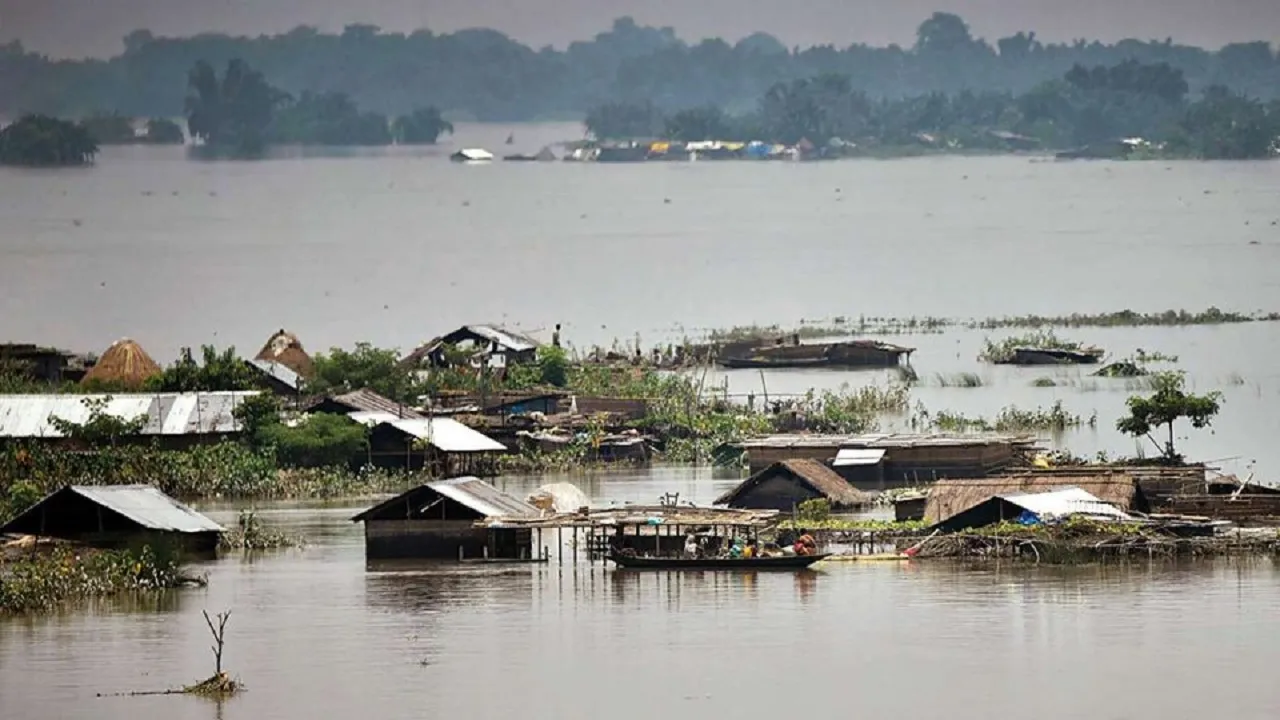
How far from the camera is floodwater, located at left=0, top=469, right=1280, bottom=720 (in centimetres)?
1430

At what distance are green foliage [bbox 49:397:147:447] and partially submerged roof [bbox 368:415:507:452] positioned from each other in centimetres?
213

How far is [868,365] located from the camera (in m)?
33.8

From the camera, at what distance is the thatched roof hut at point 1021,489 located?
62.6 feet

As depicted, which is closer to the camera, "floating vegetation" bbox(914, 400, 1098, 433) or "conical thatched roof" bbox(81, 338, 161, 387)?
"floating vegetation" bbox(914, 400, 1098, 433)

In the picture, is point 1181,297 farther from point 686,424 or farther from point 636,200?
point 636,200

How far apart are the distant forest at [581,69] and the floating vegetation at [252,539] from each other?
336ft

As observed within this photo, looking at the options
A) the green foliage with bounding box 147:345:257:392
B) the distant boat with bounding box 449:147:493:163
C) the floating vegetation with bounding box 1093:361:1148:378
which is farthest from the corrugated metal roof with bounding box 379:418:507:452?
the distant boat with bounding box 449:147:493:163

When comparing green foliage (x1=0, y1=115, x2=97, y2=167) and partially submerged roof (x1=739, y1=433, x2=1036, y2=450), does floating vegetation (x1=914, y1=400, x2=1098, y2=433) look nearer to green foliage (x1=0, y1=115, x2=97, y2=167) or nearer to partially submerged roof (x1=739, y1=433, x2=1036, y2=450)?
partially submerged roof (x1=739, y1=433, x2=1036, y2=450)

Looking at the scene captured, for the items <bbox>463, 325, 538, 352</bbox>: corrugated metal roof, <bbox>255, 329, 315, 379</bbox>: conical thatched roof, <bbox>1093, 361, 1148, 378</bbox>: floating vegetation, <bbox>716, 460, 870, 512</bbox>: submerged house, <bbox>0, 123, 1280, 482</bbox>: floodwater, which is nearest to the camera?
<bbox>716, 460, 870, 512</bbox>: submerged house

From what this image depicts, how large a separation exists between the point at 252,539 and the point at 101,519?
1.82 m

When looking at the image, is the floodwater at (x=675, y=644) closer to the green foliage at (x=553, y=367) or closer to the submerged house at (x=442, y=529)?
the submerged house at (x=442, y=529)

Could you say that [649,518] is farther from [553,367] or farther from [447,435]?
[553,367]

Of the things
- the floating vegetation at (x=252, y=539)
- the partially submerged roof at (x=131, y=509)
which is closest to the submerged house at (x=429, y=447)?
the floating vegetation at (x=252, y=539)

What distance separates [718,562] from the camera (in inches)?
714
